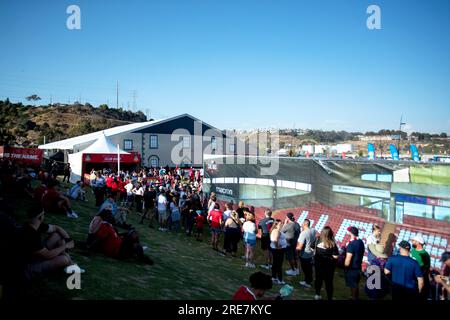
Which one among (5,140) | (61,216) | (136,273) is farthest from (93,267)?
(5,140)

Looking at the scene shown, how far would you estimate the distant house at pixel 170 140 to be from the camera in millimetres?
35156

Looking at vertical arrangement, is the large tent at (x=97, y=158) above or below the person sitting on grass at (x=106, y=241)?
above

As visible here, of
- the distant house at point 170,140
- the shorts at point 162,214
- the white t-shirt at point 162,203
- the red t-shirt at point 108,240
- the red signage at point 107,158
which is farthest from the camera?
the distant house at point 170,140

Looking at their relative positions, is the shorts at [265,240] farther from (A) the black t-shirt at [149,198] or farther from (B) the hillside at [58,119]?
(B) the hillside at [58,119]

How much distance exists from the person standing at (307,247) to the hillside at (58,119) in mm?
56828

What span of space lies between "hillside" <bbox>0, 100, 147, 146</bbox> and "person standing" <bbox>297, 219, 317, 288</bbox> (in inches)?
2237

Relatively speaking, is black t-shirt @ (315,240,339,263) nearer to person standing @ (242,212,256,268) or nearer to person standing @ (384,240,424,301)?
person standing @ (384,240,424,301)

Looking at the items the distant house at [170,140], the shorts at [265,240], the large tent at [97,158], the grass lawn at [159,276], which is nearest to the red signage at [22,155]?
the large tent at [97,158]

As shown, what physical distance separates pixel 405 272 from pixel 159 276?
4.38m

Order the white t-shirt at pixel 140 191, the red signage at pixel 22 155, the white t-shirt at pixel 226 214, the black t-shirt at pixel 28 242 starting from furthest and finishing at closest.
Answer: the red signage at pixel 22 155 → the white t-shirt at pixel 140 191 → the white t-shirt at pixel 226 214 → the black t-shirt at pixel 28 242

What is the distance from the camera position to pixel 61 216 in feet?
33.2

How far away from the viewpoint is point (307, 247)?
303 inches

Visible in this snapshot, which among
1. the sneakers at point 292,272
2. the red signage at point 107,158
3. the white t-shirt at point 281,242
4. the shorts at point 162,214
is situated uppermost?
the red signage at point 107,158
